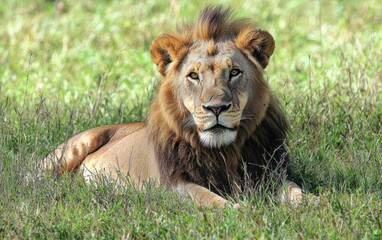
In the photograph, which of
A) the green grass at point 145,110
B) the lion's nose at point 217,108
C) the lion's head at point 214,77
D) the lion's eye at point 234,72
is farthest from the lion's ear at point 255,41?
the green grass at point 145,110

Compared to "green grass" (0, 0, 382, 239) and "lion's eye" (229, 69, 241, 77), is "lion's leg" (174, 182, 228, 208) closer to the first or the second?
"green grass" (0, 0, 382, 239)

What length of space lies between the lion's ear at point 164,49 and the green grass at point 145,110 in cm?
57

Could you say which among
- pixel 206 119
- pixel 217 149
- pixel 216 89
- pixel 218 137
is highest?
pixel 216 89

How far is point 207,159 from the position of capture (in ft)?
16.9

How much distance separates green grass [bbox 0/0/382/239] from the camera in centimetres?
428

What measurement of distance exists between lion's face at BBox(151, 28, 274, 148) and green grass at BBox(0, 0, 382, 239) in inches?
16.8

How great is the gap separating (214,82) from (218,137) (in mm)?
268

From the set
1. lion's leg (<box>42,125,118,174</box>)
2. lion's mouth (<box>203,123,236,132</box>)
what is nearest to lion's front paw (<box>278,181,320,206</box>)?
lion's mouth (<box>203,123,236,132</box>)

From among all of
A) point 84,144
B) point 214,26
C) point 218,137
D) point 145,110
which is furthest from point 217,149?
point 145,110

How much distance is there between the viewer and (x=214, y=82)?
4934mm

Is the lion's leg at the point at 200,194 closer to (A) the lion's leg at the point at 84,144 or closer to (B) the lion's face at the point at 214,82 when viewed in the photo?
(B) the lion's face at the point at 214,82

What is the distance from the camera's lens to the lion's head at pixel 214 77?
4.89 metres

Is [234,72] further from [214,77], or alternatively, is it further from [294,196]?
[294,196]

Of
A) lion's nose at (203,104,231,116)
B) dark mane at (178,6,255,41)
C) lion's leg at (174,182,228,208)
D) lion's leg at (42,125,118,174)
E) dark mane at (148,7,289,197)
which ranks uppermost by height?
dark mane at (178,6,255,41)
